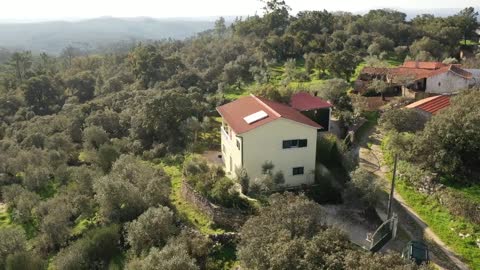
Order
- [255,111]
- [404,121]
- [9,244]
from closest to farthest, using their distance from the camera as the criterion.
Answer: [9,244], [255,111], [404,121]

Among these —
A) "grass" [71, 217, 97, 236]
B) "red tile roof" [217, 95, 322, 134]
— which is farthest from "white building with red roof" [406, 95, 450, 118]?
"grass" [71, 217, 97, 236]

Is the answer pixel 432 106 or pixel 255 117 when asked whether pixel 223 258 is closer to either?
pixel 255 117

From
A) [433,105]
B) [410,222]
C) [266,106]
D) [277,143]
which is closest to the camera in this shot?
[410,222]

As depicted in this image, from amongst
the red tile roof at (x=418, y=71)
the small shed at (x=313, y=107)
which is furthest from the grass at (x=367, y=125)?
the red tile roof at (x=418, y=71)

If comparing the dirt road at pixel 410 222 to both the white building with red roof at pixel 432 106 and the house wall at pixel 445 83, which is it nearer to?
the white building with red roof at pixel 432 106

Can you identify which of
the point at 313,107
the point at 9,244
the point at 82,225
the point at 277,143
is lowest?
the point at 82,225

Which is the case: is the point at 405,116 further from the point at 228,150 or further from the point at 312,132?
the point at 228,150

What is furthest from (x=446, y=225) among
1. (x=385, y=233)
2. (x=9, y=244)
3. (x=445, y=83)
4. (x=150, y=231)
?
(x=445, y=83)
